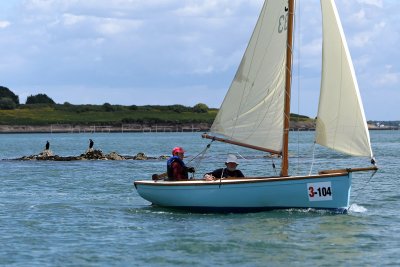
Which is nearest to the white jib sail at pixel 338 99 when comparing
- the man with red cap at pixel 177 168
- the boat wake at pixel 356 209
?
the boat wake at pixel 356 209

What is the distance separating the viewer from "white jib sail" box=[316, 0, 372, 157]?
26344 millimetres

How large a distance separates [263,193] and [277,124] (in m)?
2.34

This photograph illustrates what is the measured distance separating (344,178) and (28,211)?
1122 centimetres

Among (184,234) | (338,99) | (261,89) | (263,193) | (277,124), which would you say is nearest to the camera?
(184,234)

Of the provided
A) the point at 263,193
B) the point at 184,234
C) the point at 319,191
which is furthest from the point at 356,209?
the point at 184,234

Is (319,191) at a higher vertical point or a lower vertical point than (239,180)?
lower

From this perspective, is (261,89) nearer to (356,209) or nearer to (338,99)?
(338,99)

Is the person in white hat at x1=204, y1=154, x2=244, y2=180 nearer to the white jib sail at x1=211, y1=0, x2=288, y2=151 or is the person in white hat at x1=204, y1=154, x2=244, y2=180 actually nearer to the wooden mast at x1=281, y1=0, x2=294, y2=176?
the white jib sail at x1=211, y1=0, x2=288, y2=151

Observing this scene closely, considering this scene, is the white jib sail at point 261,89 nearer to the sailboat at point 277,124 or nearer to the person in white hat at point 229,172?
the sailboat at point 277,124

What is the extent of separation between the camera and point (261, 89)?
2847 centimetres

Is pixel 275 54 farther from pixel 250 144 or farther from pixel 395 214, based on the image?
pixel 395 214

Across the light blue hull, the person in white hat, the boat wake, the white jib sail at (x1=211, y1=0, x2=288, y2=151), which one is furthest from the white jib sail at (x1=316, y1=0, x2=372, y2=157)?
the boat wake

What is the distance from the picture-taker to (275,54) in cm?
2809

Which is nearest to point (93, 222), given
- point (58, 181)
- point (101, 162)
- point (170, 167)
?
point (170, 167)
